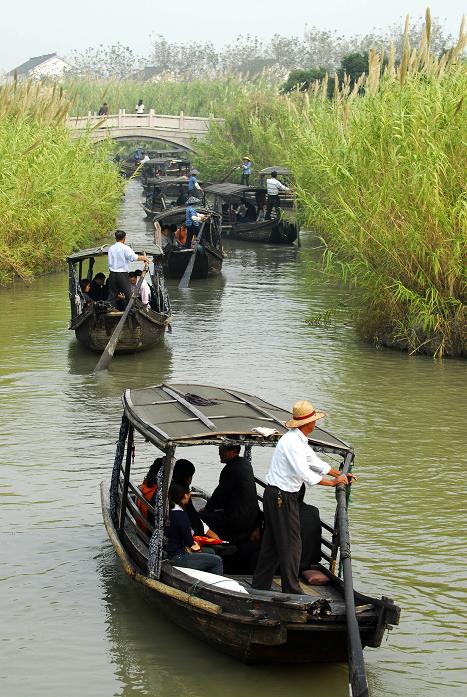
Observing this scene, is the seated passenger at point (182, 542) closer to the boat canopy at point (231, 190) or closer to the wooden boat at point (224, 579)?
the wooden boat at point (224, 579)

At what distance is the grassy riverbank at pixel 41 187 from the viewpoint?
24.1 meters

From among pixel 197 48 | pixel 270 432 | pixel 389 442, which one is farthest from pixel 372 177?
pixel 197 48

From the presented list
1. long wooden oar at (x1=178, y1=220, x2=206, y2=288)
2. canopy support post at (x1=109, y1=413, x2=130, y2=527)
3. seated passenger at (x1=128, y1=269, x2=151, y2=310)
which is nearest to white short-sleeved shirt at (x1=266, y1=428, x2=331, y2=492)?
canopy support post at (x1=109, y1=413, x2=130, y2=527)

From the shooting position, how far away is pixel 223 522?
8.95 m

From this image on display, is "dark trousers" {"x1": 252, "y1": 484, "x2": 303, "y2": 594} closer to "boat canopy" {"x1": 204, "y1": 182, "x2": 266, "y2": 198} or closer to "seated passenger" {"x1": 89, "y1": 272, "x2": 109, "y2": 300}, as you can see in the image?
"seated passenger" {"x1": 89, "y1": 272, "x2": 109, "y2": 300}

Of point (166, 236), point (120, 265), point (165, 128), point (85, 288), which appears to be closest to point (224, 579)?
point (120, 265)

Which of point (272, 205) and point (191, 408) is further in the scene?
point (272, 205)

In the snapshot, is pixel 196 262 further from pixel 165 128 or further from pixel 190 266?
pixel 165 128

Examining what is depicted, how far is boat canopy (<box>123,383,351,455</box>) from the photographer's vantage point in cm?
819

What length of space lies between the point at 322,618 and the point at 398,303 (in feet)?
34.8

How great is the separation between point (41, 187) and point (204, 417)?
55.6 feet

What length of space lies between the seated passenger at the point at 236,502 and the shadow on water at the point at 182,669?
752mm

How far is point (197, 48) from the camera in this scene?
13188 cm

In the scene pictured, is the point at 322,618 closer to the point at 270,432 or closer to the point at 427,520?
the point at 270,432
